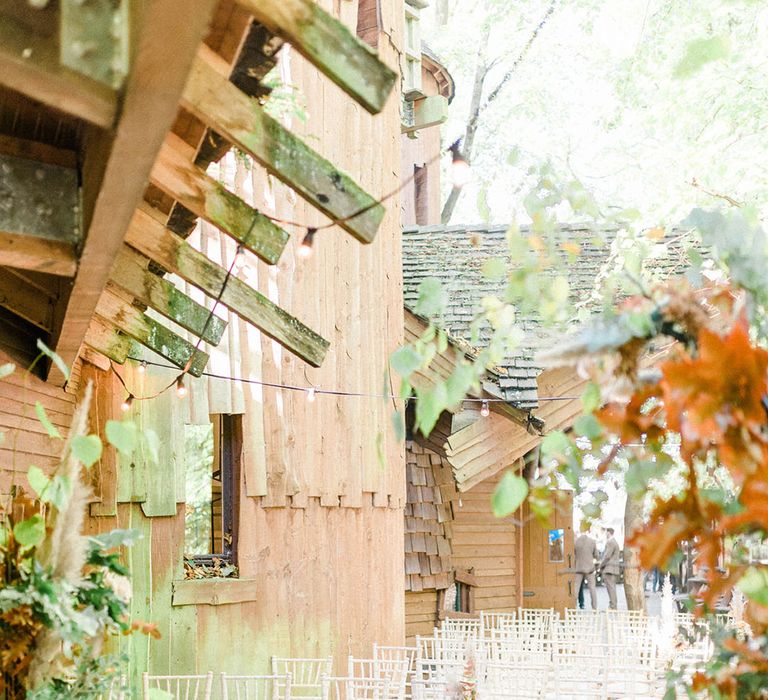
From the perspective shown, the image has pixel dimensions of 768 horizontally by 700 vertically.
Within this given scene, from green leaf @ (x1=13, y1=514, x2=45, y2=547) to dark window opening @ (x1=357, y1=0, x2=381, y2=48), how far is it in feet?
26.0

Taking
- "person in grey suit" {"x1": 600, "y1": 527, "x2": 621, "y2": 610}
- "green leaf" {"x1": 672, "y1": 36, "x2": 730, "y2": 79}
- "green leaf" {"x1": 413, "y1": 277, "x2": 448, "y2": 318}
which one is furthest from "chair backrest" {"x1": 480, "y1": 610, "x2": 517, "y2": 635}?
"green leaf" {"x1": 672, "y1": 36, "x2": 730, "y2": 79}

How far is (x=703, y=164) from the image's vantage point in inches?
380

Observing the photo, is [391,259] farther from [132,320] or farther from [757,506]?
[757,506]

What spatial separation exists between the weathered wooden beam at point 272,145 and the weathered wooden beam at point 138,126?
29 centimetres

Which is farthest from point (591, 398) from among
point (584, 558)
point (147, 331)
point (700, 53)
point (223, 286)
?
point (584, 558)

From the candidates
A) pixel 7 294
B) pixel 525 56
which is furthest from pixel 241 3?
pixel 525 56

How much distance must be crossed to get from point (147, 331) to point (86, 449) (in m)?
3.60

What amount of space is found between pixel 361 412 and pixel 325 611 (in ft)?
5.54

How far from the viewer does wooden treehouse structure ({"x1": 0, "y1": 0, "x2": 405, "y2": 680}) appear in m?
2.50

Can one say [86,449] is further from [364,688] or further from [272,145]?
[364,688]

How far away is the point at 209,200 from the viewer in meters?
3.91

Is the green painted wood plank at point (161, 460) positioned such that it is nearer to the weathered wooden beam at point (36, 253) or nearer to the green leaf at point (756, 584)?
the weathered wooden beam at point (36, 253)

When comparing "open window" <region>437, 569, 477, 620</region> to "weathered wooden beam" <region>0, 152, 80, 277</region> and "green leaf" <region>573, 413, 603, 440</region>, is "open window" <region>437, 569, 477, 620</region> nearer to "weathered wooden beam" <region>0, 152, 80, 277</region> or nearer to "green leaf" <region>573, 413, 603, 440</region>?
"weathered wooden beam" <region>0, 152, 80, 277</region>

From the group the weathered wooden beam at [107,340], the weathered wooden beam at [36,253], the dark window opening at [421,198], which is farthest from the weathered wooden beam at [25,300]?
the dark window opening at [421,198]
